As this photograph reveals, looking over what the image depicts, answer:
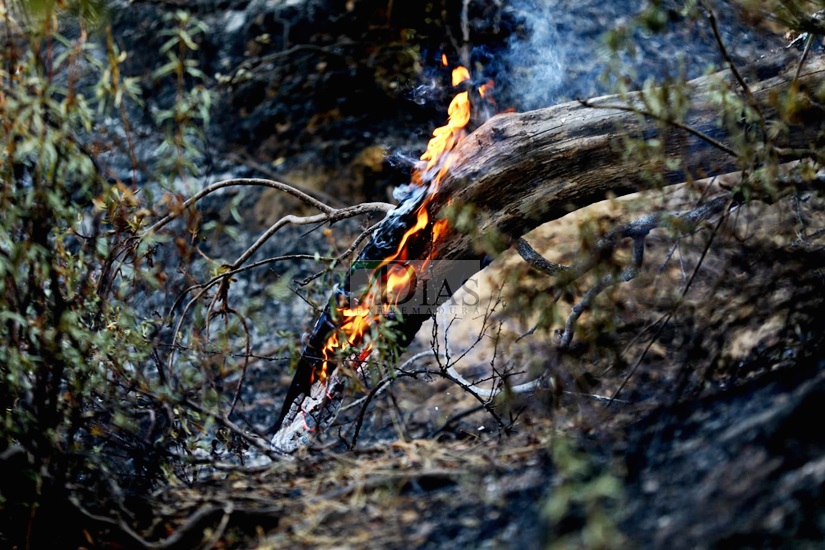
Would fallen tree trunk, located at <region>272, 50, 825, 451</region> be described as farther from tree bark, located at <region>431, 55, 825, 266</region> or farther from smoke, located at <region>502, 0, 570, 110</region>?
smoke, located at <region>502, 0, 570, 110</region>

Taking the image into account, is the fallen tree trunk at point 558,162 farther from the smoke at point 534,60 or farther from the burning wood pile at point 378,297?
the smoke at point 534,60

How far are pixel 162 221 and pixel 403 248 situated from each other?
1146 millimetres

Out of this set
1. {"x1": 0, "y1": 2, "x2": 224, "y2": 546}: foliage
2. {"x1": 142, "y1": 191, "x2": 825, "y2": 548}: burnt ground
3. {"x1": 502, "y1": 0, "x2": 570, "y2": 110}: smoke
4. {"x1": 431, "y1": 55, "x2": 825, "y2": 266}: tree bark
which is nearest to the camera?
{"x1": 142, "y1": 191, "x2": 825, "y2": 548}: burnt ground

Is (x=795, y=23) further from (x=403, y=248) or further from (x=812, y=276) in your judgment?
(x=403, y=248)

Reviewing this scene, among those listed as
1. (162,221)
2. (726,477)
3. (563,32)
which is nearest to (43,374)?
(162,221)

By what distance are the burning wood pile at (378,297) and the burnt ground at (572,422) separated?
195mm

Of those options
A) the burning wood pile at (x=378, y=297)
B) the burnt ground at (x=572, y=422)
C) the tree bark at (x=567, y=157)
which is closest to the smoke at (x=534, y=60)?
the burnt ground at (x=572, y=422)

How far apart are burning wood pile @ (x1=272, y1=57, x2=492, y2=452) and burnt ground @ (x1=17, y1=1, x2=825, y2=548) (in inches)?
7.7

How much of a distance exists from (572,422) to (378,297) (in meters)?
1.04

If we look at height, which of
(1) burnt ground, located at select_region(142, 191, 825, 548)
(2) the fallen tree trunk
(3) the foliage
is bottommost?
(1) burnt ground, located at select_region(142, 191, 825, 548)

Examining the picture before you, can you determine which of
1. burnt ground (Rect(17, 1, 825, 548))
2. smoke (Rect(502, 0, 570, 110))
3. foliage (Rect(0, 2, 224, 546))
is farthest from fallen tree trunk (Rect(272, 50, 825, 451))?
smoke (Rect(502, 0, 570, 110))

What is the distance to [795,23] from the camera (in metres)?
2.88

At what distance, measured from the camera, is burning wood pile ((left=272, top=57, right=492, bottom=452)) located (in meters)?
3.37

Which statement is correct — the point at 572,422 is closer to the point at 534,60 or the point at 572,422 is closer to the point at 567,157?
the point at 567,157
